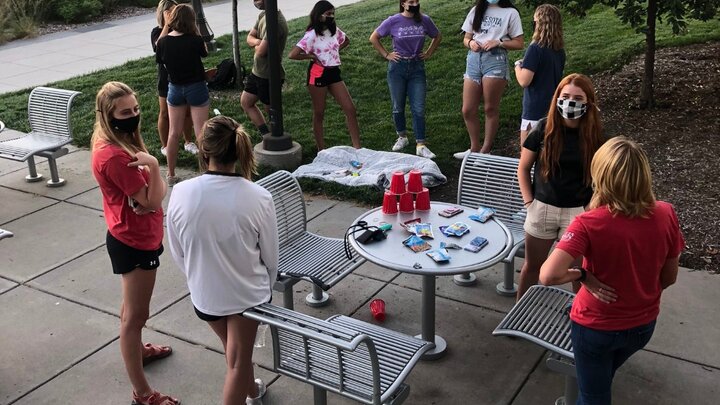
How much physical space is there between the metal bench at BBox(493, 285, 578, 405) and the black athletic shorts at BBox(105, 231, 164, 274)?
190cm

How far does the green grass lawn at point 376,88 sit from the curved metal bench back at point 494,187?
1.75m

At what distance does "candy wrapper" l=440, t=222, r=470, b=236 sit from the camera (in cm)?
479

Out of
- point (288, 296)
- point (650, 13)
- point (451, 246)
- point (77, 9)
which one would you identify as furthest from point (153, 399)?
point (77, 9)

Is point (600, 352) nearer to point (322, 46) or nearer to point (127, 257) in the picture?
point (127, 257)

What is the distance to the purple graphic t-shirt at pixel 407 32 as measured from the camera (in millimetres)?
7945

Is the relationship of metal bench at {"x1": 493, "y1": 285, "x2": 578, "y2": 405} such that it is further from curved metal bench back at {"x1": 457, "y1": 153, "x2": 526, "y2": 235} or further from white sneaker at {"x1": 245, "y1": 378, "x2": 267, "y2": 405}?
white sneaker at {"x1": 245, "y1": 378, "x2": 267, "y2": 405}

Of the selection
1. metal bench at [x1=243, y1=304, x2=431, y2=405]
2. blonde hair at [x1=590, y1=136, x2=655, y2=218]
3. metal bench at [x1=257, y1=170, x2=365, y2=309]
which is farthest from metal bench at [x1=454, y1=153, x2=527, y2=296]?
blonde hair at [x1=590, y1=136, x2=655, y2=218]

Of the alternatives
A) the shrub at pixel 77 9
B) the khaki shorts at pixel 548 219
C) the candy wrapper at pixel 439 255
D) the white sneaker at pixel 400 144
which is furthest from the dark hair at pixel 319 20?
the shrub at pixel 77 9

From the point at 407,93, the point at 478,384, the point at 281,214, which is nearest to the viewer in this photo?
the point at 478,384

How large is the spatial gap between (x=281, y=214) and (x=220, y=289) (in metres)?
1.89

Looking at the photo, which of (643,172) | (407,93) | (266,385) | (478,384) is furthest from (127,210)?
(407,93)

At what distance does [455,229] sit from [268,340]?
1.45m

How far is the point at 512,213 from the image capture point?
5.76 metres

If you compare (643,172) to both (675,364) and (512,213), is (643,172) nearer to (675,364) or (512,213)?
(675,364)
